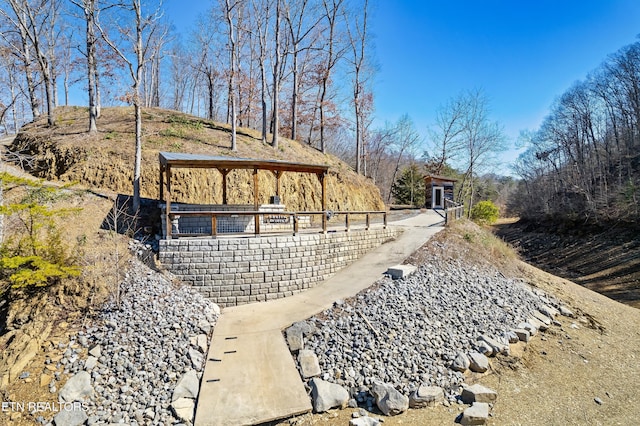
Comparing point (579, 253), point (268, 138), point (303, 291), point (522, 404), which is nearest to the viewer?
point (522, 404)

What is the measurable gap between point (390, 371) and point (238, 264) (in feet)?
16.0

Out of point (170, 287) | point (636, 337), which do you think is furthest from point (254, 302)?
point (636, 337)

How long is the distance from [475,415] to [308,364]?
114 inches

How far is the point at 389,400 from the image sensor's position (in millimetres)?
5254

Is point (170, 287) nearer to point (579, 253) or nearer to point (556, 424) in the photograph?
point (556, 424)

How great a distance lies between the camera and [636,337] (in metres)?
8.94

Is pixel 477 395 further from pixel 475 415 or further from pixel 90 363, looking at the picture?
pixel 90 363

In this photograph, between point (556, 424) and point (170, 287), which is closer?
point (556, 424)

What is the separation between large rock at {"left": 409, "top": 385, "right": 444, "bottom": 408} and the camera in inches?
214

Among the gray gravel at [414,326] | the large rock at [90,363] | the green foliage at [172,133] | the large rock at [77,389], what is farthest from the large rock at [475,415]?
the green foliage at [172,133]

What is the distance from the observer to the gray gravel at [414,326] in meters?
5.95

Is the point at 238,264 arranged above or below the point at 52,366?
above

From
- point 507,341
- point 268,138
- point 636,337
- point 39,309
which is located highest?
point 268,138

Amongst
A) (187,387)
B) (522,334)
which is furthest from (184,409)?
(522,334)
